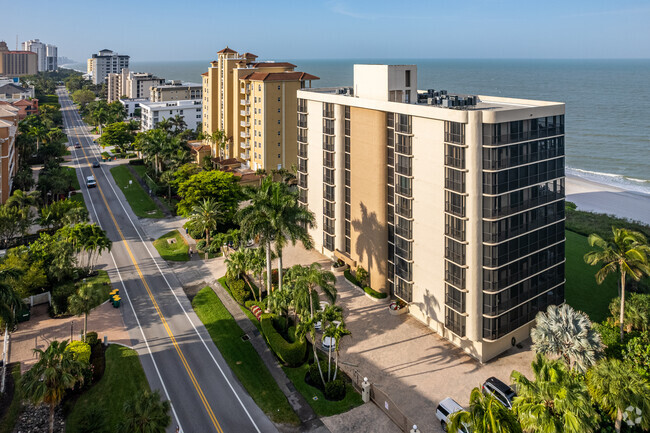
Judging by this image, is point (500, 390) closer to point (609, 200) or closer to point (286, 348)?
point (286, 348)

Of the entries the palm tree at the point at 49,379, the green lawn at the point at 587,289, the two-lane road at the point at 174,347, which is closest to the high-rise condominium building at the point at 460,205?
the green lawn at the point at 587,289

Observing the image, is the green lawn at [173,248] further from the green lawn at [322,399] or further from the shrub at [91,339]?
the green lawn at [322,399]

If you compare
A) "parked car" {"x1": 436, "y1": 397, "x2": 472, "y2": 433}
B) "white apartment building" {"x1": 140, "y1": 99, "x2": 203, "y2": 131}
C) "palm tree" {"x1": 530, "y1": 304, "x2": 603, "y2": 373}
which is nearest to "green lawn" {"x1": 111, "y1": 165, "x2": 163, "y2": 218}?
"white apartment building" {"x1": 140, "y1": 99, "x2": 203, "y2": 131}

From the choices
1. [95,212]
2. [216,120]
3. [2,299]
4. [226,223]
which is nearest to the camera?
[2,299]

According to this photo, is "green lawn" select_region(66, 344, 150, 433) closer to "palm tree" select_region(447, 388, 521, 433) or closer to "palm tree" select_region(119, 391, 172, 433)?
"palm tree" select_region(119, 391, 172, 433)

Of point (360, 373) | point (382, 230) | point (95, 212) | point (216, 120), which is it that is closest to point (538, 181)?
point (382, 230)

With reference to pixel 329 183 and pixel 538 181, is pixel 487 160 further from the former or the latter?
pixel 329 183
